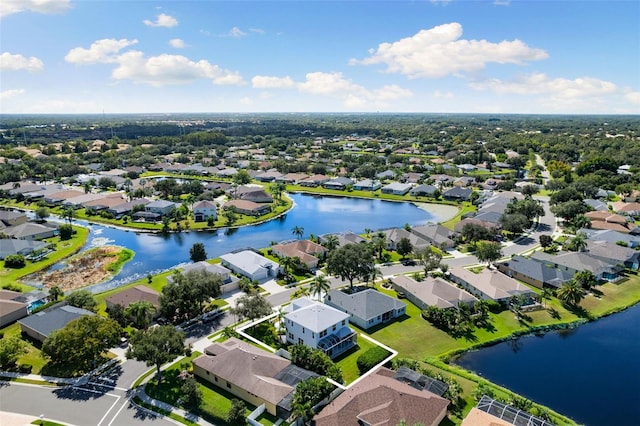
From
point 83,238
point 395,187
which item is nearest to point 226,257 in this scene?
point 83,238

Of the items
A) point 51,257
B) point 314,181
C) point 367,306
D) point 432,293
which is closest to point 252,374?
point 367,306

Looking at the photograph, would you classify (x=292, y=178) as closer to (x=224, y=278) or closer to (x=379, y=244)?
(x=379, y=244)

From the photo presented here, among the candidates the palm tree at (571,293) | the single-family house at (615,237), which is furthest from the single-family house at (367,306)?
the single-family house at (615,237)

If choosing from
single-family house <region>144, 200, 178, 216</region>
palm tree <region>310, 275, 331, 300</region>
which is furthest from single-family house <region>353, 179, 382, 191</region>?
palm tree <region>310, 275, 331, 300</region>

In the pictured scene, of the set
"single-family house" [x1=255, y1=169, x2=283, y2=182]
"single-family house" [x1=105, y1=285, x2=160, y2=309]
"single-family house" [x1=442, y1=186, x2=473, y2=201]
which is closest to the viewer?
"single-family house" [x1=105, y1=285, x2=160, y2=309]

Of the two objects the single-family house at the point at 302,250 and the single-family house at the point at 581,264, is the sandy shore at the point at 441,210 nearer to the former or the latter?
the single-family house at the point at 581,264

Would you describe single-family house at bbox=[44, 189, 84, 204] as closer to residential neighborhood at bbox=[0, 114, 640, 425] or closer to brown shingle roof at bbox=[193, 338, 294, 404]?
residential neighborhood at bbox=[0, 114, 640, 425]
